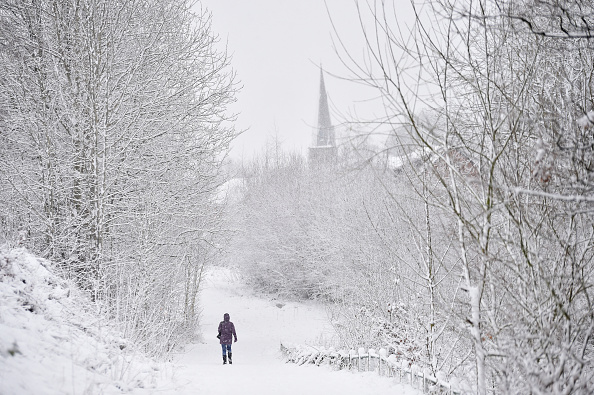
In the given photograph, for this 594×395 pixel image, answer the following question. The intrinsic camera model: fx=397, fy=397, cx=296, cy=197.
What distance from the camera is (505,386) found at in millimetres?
2230

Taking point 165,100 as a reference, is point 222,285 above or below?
below

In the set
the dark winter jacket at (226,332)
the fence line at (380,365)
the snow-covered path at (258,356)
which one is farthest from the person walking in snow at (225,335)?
the fence line at (380,365)

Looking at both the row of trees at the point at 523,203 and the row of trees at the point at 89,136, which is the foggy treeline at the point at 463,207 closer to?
the row of trees at the point at 523,203

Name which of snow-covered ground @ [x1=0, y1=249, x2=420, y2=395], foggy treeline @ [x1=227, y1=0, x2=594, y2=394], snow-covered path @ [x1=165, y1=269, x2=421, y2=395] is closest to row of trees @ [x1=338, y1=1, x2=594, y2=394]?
foggy treeline @ [x1=227, y1=0, x2=594, y2=394]

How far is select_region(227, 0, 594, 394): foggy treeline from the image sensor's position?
2.39 metres

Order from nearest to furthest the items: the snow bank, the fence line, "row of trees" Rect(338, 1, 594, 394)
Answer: "row of trees" Rect(338, 1, 594, 394) < the snow bank < the fence line

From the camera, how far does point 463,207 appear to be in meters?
4.03

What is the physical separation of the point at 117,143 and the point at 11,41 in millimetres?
2910

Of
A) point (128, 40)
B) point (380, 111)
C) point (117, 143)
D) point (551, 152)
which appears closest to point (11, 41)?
point (128, 40)

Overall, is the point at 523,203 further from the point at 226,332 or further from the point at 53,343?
the point at 226,332

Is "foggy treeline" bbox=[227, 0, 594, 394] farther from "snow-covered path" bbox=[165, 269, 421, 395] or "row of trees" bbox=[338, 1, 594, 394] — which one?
"snow-covered path" bbox=[165, 269, 421, 395]

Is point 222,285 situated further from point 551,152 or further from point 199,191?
point 551,152

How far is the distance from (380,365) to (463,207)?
4061 mm

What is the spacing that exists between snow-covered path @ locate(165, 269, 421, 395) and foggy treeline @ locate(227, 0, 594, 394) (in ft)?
4.52
